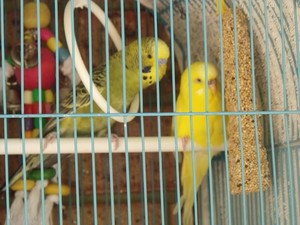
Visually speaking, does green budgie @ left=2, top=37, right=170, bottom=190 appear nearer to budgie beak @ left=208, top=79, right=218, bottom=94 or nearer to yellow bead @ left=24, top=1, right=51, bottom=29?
budgie beak @ left=208, top=79, right=218, bottom=94

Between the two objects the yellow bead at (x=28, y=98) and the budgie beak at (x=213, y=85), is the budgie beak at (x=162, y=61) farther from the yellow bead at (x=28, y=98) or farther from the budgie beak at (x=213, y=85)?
the yellow bead at (x=28, y=98)

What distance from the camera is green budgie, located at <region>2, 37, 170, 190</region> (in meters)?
1.46

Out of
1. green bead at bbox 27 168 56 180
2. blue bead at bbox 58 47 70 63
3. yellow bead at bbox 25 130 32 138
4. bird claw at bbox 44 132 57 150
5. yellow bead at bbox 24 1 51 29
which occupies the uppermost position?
yellow bead at bbox 24 1 51 29

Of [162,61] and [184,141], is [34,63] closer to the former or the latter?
[162,61]

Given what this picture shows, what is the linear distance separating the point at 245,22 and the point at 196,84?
0.81 ft

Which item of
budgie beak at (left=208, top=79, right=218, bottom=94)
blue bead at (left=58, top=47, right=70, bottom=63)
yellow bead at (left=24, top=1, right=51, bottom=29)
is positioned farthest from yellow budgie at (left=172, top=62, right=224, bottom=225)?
yellow bead at (left=24, top=1, right=51, bottom=29)

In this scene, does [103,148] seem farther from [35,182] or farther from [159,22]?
[159,22]

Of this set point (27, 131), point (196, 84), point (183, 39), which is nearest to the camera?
point (196, 84)

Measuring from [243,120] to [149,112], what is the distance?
22 centimetres

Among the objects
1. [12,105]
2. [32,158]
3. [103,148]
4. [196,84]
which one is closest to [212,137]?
[196,84]

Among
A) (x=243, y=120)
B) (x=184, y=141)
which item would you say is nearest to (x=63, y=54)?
(x=184, y=141)

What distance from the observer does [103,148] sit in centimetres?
129

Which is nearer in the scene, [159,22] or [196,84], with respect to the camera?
[196,84]

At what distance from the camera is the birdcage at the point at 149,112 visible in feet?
3.74
